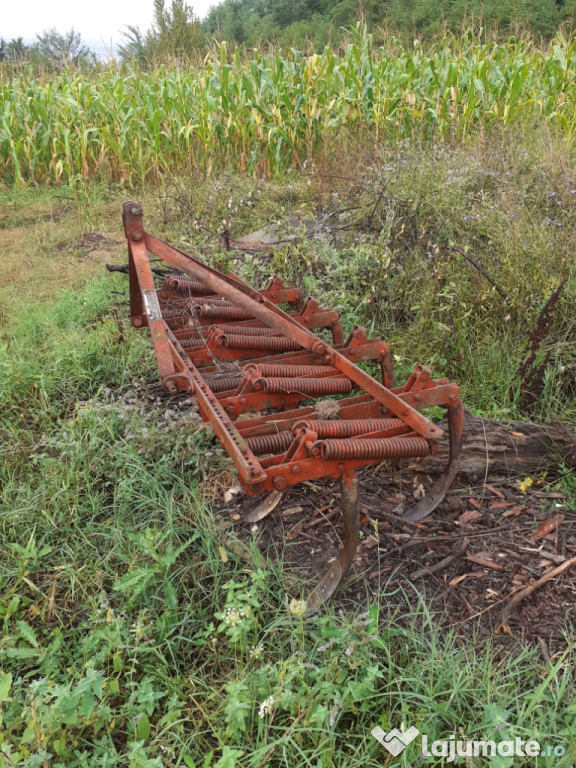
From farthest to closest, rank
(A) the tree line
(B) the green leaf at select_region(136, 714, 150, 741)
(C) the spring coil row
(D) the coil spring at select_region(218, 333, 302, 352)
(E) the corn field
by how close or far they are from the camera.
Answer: (A) the tree line
(E) the corn field
(C) the spring coil row
(D) the coil spring at select_region(218, 333, 302, 352)
(B) the green leaf at select_region(136, 714, 150, 741)

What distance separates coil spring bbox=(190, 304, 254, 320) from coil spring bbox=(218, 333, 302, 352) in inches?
15.1

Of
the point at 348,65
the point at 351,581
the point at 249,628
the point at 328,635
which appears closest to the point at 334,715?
the point at 328,635

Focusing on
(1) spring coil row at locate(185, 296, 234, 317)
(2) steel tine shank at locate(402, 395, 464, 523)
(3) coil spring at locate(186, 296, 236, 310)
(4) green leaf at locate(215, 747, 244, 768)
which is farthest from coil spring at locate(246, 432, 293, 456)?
(3) coil spring at locate(186, 296, 236, 310)

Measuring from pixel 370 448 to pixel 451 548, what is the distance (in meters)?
0.73

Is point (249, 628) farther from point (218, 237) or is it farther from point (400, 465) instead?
point (218, 237)

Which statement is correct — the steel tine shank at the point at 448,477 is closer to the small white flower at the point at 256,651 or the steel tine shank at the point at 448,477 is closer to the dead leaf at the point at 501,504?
the dead leaf at the point at 501,504

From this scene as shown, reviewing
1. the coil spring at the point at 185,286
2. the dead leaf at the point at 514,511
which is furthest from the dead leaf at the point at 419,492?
the coil spring at the point at 185,286

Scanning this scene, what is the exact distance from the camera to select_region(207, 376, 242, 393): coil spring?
276 centimetres

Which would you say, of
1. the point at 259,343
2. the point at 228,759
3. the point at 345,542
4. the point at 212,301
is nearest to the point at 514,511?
the point at 345,542

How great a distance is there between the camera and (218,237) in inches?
203

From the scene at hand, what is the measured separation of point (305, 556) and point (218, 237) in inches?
134

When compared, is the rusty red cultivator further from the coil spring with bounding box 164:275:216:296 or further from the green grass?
the green grass

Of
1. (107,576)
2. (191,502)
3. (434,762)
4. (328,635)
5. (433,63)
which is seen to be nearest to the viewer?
(434,762)

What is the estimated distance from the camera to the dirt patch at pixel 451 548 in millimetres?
2160
